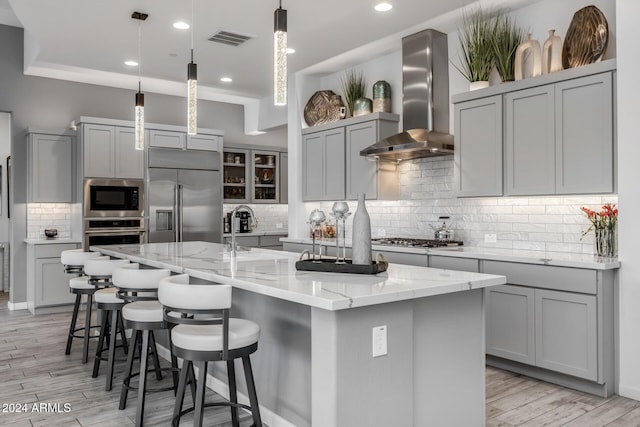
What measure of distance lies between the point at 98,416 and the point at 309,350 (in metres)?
1.47

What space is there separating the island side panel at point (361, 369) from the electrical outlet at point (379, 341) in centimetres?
2

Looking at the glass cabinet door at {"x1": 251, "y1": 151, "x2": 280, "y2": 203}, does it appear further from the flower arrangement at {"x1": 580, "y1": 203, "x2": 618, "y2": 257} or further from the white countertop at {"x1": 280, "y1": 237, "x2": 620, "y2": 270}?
the flower arrangement at {"x1": 580, "y1": 203, "x2": 618, "y2": 257}

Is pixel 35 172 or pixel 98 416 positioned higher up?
pixel 35 172

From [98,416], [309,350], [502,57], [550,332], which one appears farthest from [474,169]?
[98,416]

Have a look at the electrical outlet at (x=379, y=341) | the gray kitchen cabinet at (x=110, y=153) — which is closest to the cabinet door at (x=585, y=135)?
the electrical outlet at (x=379, y=341)

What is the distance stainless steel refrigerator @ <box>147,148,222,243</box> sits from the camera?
696 cm

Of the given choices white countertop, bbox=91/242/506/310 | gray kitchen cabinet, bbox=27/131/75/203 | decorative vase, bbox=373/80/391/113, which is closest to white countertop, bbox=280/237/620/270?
white countertop, bbox=91/242/506/310

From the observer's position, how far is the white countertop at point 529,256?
11.2ft

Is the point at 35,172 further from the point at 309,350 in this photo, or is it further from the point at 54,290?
the point at 309,350

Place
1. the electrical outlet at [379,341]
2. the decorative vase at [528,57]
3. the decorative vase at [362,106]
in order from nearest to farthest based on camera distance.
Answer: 1. the electrical outlet at [379,341]
2. the decorative vase at [528,57]
3. the decorative vase at [362,106]

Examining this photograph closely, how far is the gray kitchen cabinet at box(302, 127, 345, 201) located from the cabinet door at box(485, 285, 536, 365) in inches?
94.8

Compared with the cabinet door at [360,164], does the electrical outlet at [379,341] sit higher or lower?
lower

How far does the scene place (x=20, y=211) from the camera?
259 inches

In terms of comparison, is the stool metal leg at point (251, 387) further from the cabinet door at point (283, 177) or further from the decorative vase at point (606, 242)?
the cabinet door at point (283, 177)
